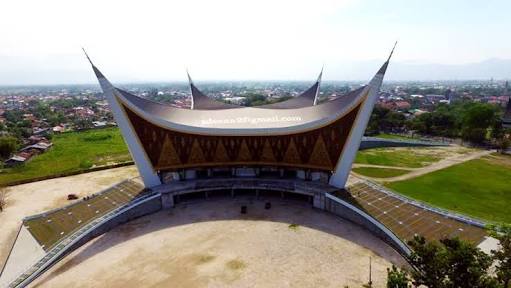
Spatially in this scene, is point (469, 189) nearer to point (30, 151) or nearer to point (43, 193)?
point (43, 193)

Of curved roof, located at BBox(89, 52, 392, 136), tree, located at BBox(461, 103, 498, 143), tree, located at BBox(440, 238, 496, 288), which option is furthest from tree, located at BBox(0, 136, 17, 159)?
tree, located at BBox(461, 103, 498, 143)

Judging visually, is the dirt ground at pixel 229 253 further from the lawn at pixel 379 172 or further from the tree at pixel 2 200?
the tree at pixel 2 200

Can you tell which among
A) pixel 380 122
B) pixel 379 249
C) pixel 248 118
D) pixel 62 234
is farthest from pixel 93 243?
pixel 380 122

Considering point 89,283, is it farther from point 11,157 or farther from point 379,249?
point 11,157

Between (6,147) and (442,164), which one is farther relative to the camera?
(6,147)

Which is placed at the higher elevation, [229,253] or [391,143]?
[391,143]

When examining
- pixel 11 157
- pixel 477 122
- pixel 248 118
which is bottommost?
pixel 11 157

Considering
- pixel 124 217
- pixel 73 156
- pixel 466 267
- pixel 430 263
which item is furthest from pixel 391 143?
pixel 73 156
